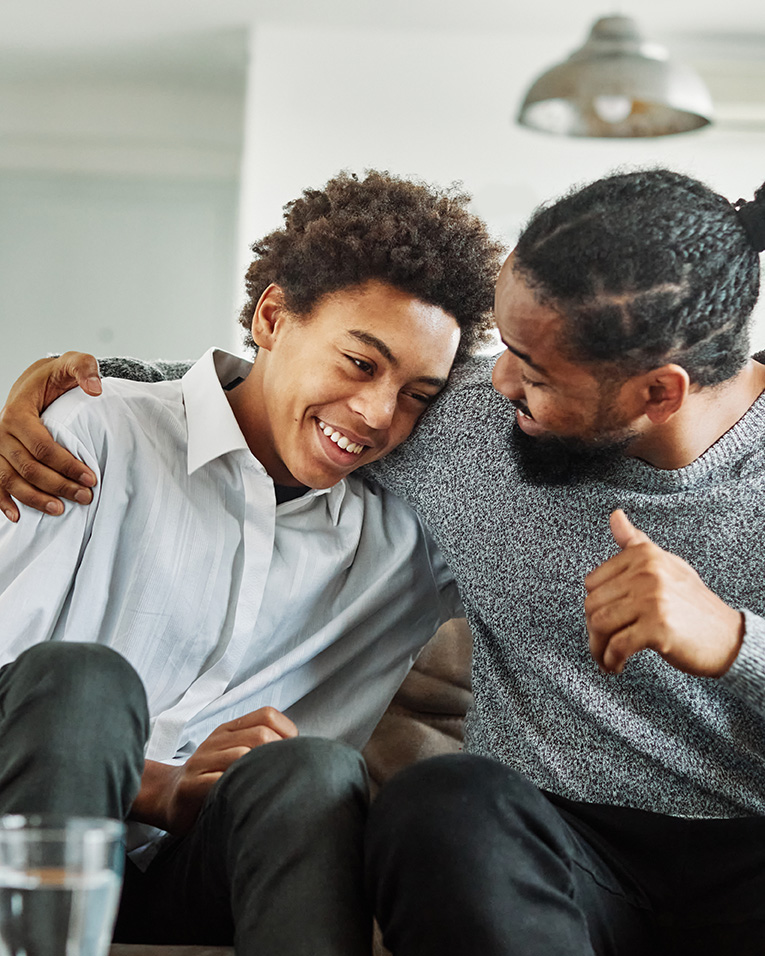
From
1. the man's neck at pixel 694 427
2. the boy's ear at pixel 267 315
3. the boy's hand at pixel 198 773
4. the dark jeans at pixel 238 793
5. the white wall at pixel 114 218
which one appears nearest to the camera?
the dark jeans at pixel 238 793

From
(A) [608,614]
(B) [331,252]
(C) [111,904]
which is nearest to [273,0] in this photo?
(B) [331,252]

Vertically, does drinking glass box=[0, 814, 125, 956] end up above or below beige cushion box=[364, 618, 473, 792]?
above

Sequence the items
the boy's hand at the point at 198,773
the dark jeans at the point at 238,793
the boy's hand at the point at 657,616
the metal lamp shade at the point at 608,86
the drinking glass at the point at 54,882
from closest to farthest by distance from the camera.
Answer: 1. the drinking glass at the point at 54,882
2. the dark jeans at the point at 238,793
3. the boy's hand at the point at 657,616
4. the boy's hand at the point at 198,773
5. the metal lamp shade at the point at 608,86

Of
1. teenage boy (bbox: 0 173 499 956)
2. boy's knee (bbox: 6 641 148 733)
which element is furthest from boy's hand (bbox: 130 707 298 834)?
boy's knee (bbox: 6 641 148 733)

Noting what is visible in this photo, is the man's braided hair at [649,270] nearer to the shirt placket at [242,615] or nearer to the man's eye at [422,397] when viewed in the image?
the man's eye at [422,397]

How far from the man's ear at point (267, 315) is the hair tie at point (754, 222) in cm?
58

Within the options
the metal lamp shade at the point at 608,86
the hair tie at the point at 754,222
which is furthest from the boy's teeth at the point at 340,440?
the metal lamp shade at the point at 608,86

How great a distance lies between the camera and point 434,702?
4.97 ft

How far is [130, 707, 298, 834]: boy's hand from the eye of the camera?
1.02 m

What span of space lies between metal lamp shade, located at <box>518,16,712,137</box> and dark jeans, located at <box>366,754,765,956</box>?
2296 mm

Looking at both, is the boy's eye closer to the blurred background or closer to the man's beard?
the man's beard

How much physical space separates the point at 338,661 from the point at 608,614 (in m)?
0.49

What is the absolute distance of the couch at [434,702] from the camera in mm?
1491

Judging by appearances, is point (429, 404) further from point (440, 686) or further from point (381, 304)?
point (440, 686)
